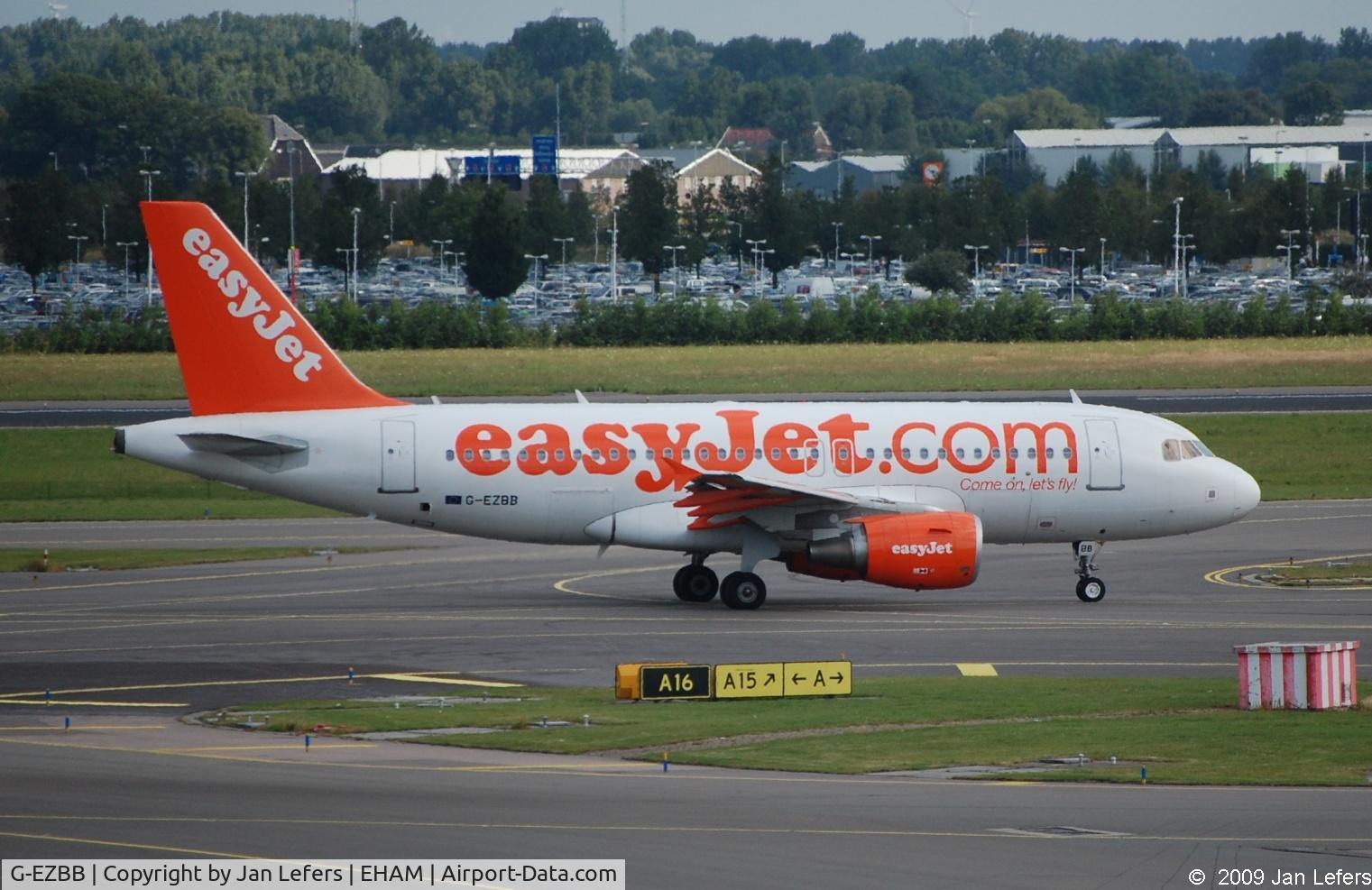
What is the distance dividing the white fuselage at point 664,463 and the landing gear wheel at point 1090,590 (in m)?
1.50

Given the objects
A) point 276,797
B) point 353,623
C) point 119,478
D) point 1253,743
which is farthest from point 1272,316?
point 276,797

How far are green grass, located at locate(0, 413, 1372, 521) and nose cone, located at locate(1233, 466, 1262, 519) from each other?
16.9 meters

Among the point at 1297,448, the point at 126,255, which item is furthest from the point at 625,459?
the point at 126,255

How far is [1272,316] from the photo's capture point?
10894 centimetres

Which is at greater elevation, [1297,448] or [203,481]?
[1297,448]

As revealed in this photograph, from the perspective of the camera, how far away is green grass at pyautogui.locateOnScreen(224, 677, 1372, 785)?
23250 millimetres

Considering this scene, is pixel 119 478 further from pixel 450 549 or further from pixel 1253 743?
pixel 1253 743

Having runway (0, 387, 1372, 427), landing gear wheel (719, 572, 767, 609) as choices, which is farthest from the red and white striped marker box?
runway (0, 387, 1372, 427)

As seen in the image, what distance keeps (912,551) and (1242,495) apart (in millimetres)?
8992

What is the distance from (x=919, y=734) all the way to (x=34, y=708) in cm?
1333

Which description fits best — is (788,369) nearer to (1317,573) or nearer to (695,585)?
(1317,573)

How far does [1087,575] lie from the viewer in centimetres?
4059

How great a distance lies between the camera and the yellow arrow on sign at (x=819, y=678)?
2892cm

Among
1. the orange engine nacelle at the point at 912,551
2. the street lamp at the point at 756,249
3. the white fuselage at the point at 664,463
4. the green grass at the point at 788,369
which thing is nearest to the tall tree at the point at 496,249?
the green grass at the point at 788,369
